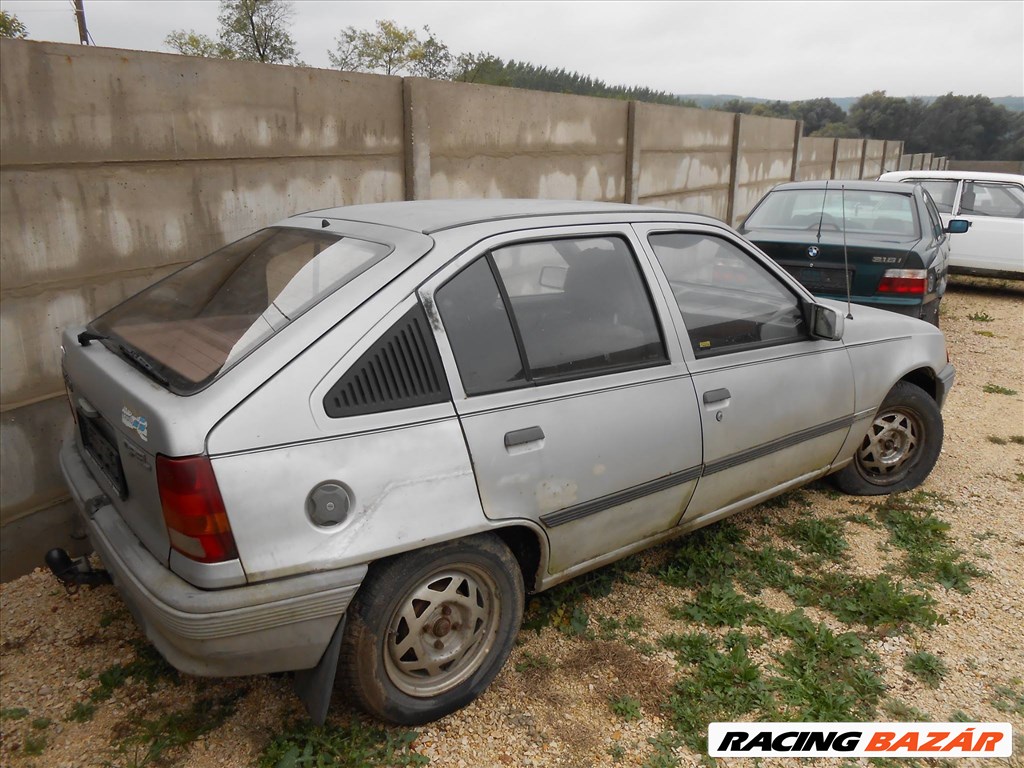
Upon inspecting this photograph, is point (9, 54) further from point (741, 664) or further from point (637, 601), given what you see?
point (741, 664)

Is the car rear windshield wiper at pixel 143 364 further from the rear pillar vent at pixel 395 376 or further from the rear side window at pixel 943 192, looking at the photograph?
the rear side window at pixel 943 192

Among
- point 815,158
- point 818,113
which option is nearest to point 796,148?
point 815,158

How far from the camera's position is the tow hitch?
2.55 metres

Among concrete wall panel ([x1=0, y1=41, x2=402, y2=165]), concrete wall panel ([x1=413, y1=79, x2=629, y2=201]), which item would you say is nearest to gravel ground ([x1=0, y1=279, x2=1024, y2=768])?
concrete wall panel ([x1=0, y1=41, x2=402, y2=165])

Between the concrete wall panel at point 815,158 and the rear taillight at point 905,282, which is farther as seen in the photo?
the concrete wall panel at point 815,158

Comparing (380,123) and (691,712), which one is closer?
(691,712)

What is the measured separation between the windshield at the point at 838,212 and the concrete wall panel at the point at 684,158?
186 cm

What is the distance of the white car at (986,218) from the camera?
9500 mm

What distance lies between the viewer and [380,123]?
5.01 metres

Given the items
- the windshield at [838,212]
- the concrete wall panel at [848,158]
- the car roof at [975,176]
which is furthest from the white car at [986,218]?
the concrete wall panel at [848,158]

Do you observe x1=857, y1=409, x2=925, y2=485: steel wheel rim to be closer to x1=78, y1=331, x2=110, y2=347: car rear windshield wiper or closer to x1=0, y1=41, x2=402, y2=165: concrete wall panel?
x1=0, y1=41, x2=402, y2=165: concrete wall panel

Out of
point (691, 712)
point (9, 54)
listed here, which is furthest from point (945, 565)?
point (9, 54)

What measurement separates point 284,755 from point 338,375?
1.25 metres

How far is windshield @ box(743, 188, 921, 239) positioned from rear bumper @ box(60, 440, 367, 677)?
5.99 m
